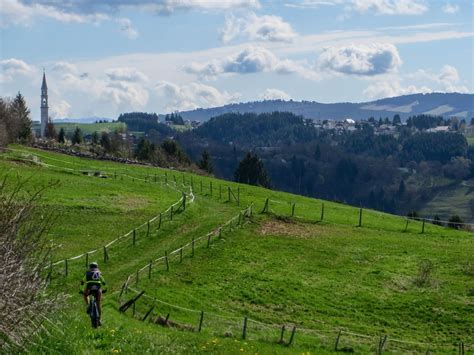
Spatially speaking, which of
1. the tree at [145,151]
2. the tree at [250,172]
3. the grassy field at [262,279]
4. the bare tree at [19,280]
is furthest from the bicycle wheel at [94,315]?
the tree at [250,172]

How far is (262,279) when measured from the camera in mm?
40781

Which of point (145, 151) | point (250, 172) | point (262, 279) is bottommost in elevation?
point (262, 279)

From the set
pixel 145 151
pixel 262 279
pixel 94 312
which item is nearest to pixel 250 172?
pixel 145 151

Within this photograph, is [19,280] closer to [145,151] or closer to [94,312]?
[94,312]

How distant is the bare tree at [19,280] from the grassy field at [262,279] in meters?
0.68

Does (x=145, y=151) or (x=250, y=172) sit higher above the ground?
(x=145, y=151)

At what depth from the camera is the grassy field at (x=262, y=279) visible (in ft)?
88.7

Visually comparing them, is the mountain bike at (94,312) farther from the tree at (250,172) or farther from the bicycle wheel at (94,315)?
the tree at (250,172)

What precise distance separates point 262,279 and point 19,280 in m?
25.8

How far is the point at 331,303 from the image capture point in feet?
124

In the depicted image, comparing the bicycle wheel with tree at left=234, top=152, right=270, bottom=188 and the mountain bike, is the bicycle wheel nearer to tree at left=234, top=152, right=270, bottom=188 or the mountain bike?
the mountain bike

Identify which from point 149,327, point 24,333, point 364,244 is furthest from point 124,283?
point 364,244

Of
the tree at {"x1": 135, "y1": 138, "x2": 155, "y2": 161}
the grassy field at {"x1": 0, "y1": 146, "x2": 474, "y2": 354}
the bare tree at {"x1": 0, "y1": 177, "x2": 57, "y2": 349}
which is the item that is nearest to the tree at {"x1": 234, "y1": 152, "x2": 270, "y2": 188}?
the tree at {"x1": 135, "y1": 138, "x2": 155, "y2": 161}

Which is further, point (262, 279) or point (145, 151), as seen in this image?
point (145, 151)
